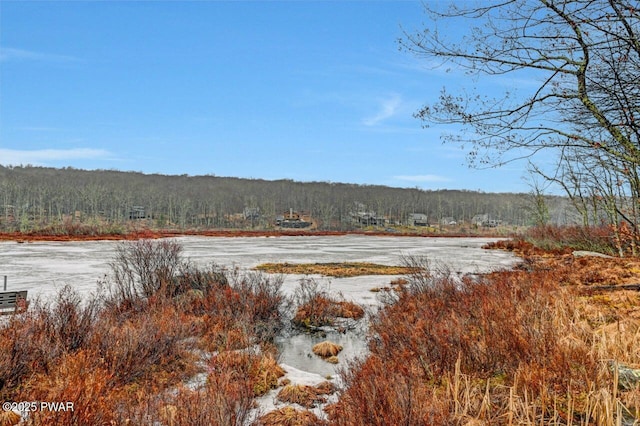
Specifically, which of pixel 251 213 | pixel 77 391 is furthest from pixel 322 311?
pixel 251 213

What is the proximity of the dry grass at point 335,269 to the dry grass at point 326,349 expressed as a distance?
8421mm

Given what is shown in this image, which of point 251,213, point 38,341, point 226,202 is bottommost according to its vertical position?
point 38,341

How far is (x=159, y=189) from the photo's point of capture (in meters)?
130

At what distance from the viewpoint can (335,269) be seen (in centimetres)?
1845

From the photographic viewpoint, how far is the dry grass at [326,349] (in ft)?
25.0

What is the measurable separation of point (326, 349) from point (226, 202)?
4517 inches

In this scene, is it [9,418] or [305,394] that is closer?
[9,418]

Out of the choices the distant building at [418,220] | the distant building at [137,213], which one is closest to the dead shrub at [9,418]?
the distant building at [137,213]

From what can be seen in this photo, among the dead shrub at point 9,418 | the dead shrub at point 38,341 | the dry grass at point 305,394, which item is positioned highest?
the dead shrub at point 38,341

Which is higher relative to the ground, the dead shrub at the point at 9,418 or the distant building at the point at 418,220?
the distant building at the point at 418,220

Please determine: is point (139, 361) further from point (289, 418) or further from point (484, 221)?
point (484, 221)

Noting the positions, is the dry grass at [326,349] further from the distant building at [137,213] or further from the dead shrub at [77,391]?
the distant building at [137,213]

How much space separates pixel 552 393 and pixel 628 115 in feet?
13.2

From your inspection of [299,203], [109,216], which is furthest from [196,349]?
[299,203]
